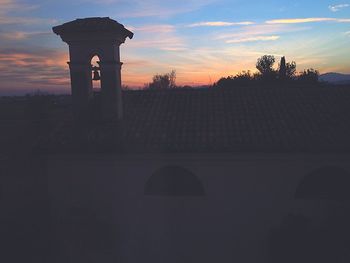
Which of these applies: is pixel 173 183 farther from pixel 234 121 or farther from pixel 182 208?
pixel 234 121

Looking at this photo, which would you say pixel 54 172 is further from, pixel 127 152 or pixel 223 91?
pixel 223 91

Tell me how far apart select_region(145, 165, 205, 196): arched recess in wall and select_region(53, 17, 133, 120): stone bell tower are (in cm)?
208

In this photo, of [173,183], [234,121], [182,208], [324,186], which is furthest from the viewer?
[234,121]

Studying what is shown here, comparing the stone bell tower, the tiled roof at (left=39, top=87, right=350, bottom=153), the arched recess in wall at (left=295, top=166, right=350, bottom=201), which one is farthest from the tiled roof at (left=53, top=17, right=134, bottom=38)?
the arched recess in wall at (left=295, top=166, right=350, bottom=201)

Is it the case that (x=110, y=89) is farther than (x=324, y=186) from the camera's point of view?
Yes

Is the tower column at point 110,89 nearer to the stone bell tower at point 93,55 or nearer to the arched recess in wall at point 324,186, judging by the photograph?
the stone bell tower at point 93,55

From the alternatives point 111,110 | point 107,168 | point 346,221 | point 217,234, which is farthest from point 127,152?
point 346,221

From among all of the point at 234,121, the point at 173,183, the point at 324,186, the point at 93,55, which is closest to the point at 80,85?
the point at 93,55

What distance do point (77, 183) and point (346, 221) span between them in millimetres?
6820

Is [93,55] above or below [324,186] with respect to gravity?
above

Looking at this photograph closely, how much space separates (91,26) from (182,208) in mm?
5519

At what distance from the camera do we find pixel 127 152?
29.6 ft

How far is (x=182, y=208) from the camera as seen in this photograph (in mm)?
9359

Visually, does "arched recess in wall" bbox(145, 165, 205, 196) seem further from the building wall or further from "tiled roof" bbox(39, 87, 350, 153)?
"tiled roof" bbox(39, 87, 350, 153)
